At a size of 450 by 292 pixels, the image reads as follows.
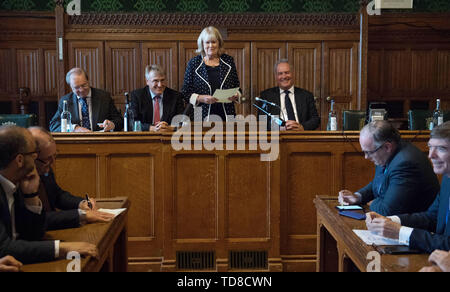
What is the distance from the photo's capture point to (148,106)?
4102 mm

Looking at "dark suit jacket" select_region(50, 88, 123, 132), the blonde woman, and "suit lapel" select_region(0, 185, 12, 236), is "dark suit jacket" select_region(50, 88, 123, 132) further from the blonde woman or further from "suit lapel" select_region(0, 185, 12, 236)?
"suit lapel" select_region(0, 185, 12, 236)

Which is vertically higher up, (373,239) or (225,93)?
(225,93)

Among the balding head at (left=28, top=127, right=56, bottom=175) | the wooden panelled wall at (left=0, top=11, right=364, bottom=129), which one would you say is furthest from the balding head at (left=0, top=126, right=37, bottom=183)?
the wooden panelled wall at (left=0, top=11, right=364, bottom=129)

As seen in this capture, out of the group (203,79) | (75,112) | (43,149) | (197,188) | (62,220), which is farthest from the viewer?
(75,112)

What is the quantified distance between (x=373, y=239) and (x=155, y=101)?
106 inches

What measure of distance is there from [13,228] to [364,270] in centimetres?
133

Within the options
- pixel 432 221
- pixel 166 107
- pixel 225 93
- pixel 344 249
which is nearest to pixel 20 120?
pixel 166 107

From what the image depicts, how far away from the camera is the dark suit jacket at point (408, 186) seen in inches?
92.6

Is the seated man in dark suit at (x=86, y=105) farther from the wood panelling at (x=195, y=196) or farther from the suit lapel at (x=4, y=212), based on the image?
the suit lapel at (x=4, y=212)

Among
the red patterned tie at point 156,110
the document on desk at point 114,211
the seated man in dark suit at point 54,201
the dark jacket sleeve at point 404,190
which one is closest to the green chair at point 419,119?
the dark jacket sleeve at point 404,190

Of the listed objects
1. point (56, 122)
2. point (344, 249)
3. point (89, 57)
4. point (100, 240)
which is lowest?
point (344, 249)

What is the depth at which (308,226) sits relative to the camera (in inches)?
140

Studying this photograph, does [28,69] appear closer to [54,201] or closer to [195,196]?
[195,196]

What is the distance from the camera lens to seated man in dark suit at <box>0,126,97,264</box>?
1.59 meters
